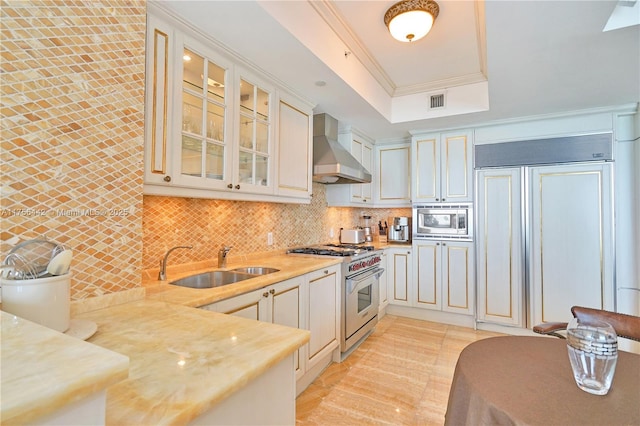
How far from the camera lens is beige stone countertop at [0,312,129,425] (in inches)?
15.3

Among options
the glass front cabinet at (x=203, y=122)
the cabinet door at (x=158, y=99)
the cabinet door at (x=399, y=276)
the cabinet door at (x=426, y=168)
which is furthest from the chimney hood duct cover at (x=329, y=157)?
the cabinet door at (x=158, y=99)

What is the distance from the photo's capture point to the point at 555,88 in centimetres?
252

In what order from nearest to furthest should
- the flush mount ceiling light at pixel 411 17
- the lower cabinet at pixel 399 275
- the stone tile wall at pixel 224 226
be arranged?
the stone tile wall at pixel 224 226, the flush mount ceiling light at pixel 411 17, the lower cabinet at pixel 399 275

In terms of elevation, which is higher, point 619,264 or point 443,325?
point 619,264

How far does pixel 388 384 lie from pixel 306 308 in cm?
87

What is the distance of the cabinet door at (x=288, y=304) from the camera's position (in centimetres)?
189

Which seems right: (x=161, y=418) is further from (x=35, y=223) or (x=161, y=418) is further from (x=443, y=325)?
(x=443, y=325)

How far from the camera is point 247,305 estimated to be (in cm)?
168

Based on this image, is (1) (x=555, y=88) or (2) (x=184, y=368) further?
(1) (x=555, y=88)

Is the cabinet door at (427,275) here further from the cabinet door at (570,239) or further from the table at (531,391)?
the table at (531,391)

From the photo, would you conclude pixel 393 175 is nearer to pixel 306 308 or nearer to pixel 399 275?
pixel 399 275

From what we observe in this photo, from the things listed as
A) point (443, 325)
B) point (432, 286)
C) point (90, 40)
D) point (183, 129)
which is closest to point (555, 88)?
point (432, 286)

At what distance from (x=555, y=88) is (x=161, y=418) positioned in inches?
130

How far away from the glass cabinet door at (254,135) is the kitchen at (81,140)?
77cm
